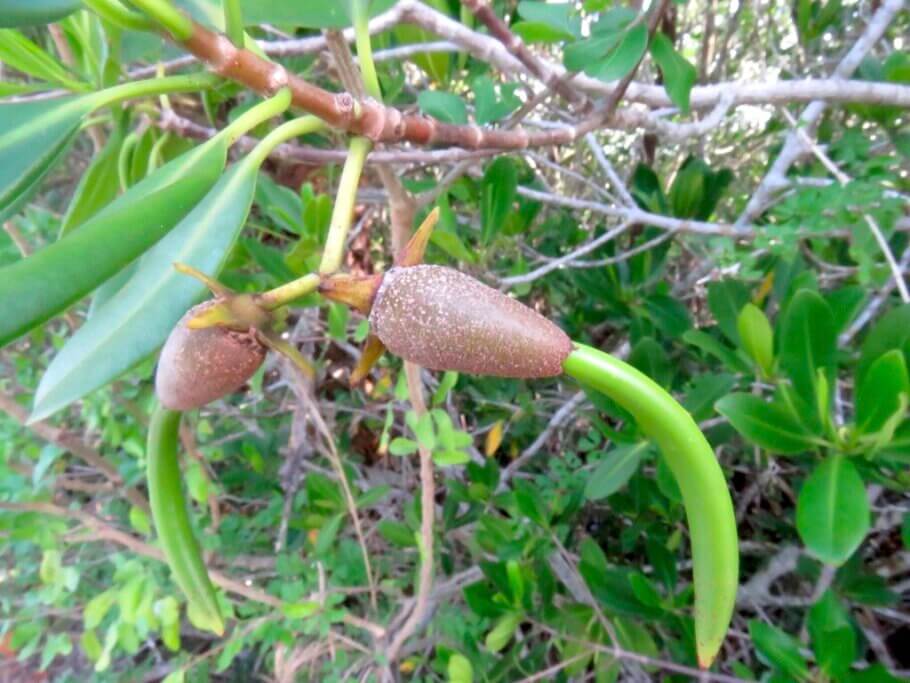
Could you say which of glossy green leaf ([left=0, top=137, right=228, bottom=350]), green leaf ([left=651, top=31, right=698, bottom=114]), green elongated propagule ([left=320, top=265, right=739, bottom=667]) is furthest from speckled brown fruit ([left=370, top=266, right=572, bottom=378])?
green leaf ([left=651, top=31, right=698, bottom=114])

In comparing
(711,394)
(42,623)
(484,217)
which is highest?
(484,217)

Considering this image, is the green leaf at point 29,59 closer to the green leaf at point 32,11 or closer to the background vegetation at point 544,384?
the background vegetation at point 544,384

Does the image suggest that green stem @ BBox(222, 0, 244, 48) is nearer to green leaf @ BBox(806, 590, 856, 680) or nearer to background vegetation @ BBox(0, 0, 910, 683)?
background vegetation @ BBox(0, 0, 910, 683)

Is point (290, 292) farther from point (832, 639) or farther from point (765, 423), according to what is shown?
point (832, 639)

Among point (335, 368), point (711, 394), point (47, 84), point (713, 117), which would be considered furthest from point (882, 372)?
point (335, 368)

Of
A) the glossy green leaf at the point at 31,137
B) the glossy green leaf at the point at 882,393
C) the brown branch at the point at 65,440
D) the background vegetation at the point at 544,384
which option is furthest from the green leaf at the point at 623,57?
the brown branch at the point at 65,440

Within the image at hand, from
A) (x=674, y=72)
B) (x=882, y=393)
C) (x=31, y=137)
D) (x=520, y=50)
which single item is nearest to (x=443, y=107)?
(x=520, y=50)

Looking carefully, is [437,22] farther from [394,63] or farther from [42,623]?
Answer: [42,623]
